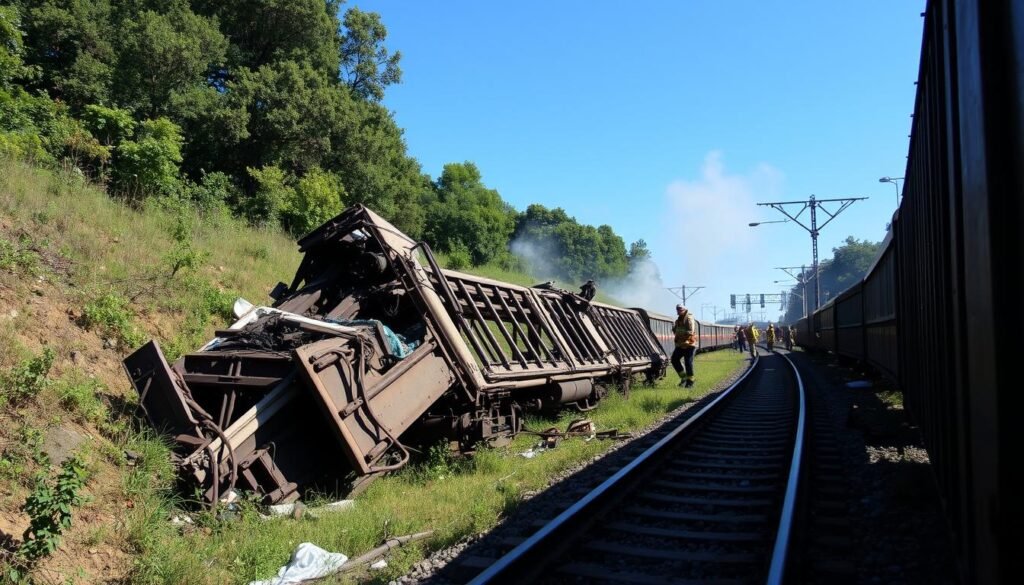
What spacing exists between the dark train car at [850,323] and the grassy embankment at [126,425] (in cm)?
681

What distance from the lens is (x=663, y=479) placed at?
6332 mm

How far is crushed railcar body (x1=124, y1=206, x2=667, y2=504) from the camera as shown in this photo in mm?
5188

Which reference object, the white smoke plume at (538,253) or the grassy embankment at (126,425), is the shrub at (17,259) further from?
the white smoke plume at (538,253)

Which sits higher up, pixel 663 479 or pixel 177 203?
pixel 177 203

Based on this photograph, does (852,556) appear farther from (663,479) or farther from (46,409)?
(46,409)

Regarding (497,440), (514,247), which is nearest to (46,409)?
(497,440)

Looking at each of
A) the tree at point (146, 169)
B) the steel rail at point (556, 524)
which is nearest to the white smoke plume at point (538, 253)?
the tree at point (146, 169)

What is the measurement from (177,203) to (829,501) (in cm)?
1250

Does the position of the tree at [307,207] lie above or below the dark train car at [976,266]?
above

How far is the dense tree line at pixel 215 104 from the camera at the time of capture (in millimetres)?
12750

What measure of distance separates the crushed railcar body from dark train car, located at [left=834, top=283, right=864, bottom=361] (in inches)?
343

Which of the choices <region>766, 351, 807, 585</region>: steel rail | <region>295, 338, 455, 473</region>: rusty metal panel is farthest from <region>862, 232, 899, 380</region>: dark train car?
<region>295, 338, 455, 473</region>: rusty metal panel

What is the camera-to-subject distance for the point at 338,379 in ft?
18.0

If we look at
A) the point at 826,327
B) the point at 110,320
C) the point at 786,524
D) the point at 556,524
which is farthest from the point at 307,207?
the point at 826,327
